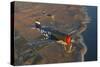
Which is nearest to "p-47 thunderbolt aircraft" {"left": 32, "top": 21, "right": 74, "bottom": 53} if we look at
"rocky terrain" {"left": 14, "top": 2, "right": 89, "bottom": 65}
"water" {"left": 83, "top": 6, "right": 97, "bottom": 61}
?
"rocky terrain" {"left": 14, "top": 2, "right": 89, "bottom": 65}

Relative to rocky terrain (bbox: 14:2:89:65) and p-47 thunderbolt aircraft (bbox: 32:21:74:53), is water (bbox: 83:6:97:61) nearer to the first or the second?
rocky terrain (bbox: 14:2:89:65)

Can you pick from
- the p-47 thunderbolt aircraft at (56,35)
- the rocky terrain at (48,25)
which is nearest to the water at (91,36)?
the rocky terrain at (48,25)

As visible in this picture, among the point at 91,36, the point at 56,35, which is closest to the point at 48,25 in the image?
the point at 56,35

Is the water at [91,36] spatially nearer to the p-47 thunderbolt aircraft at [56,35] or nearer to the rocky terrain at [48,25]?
the rocky terrain at [48,25]
